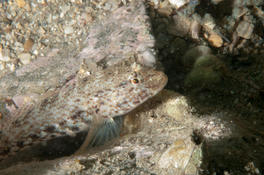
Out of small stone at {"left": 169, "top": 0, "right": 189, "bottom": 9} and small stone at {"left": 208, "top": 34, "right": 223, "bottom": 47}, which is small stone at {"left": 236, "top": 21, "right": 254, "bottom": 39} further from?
small stone at {"left": 169, "top": 0, "right": 189, "bottom": 9}

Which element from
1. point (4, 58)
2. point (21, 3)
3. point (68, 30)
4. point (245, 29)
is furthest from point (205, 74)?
point (21, 3)

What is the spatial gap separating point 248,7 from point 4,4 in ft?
20.2

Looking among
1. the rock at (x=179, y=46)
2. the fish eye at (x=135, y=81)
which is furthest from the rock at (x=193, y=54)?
the fish eye at (x=135, y=81)

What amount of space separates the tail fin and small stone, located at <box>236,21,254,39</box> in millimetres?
2830

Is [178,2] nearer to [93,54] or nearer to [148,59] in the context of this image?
[148,59]

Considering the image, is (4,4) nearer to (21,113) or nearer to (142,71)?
(21,113)

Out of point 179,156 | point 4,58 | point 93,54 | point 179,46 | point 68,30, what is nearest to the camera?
point 179,156

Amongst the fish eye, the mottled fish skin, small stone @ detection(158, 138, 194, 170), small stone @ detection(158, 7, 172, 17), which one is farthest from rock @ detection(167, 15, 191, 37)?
small stone @ detection(158, 138, 194, 170)

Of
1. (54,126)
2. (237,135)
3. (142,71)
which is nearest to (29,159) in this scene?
(54,126)

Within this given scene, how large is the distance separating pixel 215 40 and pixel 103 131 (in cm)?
288

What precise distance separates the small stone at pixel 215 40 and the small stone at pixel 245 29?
0.34m

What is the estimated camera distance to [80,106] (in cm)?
332

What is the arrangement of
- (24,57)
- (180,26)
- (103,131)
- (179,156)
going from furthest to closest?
1. (24,57)
2. (180,26)
3. (103,131)
4. (179,156)

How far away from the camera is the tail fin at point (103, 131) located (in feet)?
10.1
